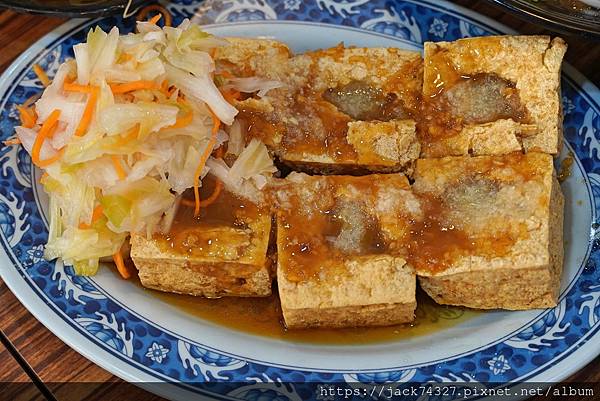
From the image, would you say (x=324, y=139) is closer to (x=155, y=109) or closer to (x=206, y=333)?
(x=155, y=109)

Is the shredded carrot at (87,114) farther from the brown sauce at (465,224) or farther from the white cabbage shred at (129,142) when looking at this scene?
the brown sauce at (465,224)

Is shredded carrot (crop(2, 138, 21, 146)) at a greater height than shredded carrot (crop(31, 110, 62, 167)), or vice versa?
shredded carrot (crop(31, 110, 62, 167))

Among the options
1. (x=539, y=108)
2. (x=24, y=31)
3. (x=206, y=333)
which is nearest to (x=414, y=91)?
(x=539, y=108)

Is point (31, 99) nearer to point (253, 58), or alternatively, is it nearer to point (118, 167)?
point (118, 167)

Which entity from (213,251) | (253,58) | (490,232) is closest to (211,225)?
(213,251)

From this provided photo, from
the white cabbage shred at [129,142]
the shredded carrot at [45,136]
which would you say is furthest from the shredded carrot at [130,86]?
the shredded carrot at [45,136]

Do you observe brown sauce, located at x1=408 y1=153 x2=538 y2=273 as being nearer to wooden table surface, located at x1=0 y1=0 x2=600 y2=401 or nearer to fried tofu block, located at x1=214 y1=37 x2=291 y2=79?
wooden table surface, located at x1=0 y1=0 x2=600 y2=401

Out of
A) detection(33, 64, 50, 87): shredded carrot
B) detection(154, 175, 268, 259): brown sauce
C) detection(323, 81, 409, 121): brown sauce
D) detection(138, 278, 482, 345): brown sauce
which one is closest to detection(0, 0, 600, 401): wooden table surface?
detection(138, 278, 482, 345): brown sauce
